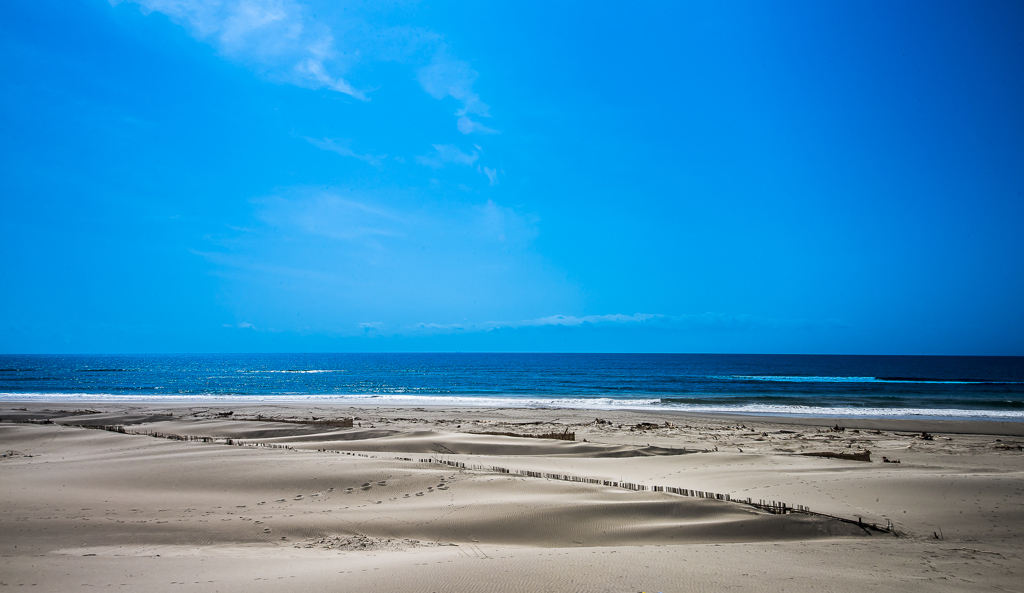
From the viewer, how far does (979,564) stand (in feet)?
17.2

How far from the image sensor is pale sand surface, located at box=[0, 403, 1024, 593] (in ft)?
15.5

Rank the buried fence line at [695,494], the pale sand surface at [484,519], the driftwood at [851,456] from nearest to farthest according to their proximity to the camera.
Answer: the pale sand surface at [484,519], the buried fence line at [695,494], the driftwood at [851,456]

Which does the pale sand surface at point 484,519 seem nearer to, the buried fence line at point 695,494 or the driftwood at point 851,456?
the buried fence line at point 695,494

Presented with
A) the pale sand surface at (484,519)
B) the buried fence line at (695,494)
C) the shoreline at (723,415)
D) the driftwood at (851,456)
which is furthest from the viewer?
the shoreline at (723,415)

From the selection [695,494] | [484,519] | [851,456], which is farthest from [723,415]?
[484,519]

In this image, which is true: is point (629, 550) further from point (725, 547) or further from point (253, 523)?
point (253, 523)

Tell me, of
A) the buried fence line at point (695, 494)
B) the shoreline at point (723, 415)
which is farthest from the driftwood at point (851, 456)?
the shoreline at point (723, 415)

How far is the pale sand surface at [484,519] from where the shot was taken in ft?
15.5

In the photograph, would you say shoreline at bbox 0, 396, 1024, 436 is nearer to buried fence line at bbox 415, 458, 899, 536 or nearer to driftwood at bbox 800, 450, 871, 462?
driftwood at bbox 800, 450, 871, 462

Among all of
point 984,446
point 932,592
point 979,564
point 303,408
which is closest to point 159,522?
point 932,592

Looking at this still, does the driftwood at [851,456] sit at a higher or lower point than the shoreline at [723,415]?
higher

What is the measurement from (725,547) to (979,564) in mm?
2664

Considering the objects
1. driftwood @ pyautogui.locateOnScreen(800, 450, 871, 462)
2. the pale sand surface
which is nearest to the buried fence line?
the pale sand surface

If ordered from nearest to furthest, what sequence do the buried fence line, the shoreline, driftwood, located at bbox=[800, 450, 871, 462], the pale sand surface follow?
the pale sand surface
the buried fence line
driftwood, located at bbox=[800, 450, 871, 462]
the shoreline
